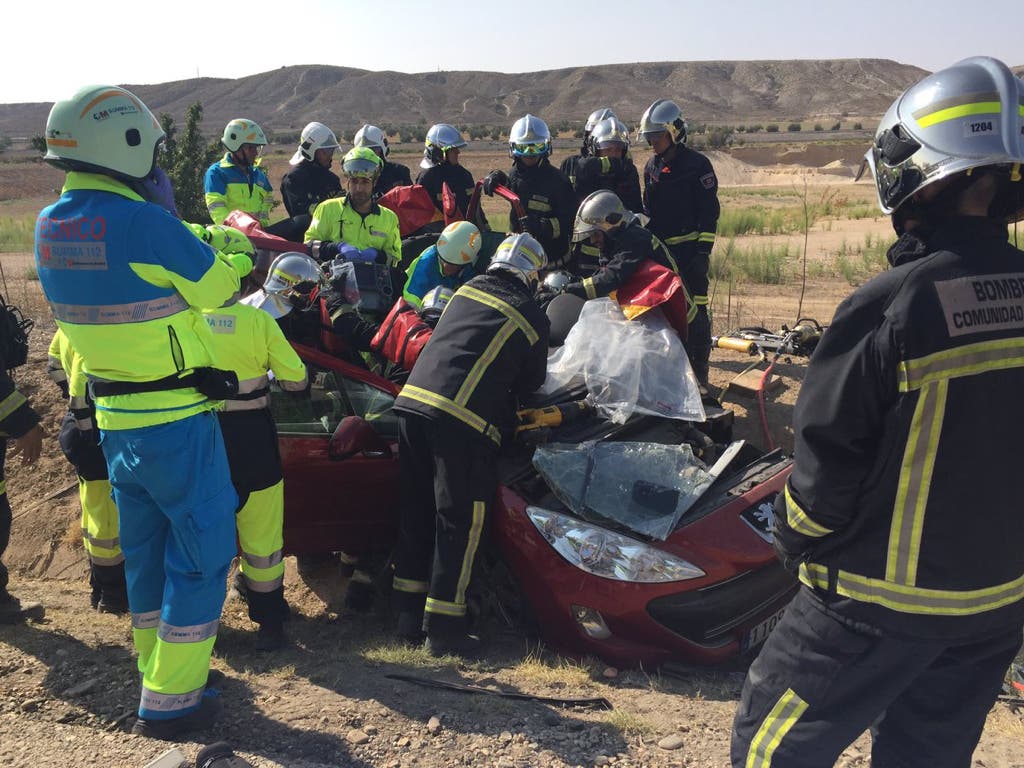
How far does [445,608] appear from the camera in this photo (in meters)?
4.08

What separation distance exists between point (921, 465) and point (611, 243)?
407 cm

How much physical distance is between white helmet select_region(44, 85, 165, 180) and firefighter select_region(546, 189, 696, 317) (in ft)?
9.92

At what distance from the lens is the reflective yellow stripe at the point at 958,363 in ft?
6.23

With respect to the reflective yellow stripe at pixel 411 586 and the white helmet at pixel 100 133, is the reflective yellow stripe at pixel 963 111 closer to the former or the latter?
the white helmet at pixel 100 133

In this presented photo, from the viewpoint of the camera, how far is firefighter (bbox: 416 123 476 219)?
826cm

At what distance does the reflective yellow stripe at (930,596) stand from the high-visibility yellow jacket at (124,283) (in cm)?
233

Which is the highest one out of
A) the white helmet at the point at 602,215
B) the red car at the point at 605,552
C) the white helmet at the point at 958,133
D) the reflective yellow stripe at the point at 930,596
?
the white helmet at the point at 958,133

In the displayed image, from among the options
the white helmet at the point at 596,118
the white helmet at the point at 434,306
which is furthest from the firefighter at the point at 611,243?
the white helmet at the point at 596,118

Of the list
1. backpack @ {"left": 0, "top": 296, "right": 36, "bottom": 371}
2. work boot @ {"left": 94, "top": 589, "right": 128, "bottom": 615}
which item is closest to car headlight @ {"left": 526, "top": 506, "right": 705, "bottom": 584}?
work boot @ {"left": 94, "top": 589, "right": 128, "bottom": 615}

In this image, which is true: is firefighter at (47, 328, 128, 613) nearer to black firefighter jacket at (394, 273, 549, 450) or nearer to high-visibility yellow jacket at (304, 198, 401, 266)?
black firefighter jacket at (394, 273, 549, 450)

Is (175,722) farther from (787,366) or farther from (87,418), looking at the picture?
(787,366)

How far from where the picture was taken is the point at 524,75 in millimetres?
121250

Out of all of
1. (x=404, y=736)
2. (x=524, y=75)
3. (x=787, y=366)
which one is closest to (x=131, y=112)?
(x=404, y=736)

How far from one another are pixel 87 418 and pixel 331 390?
3.88ft
